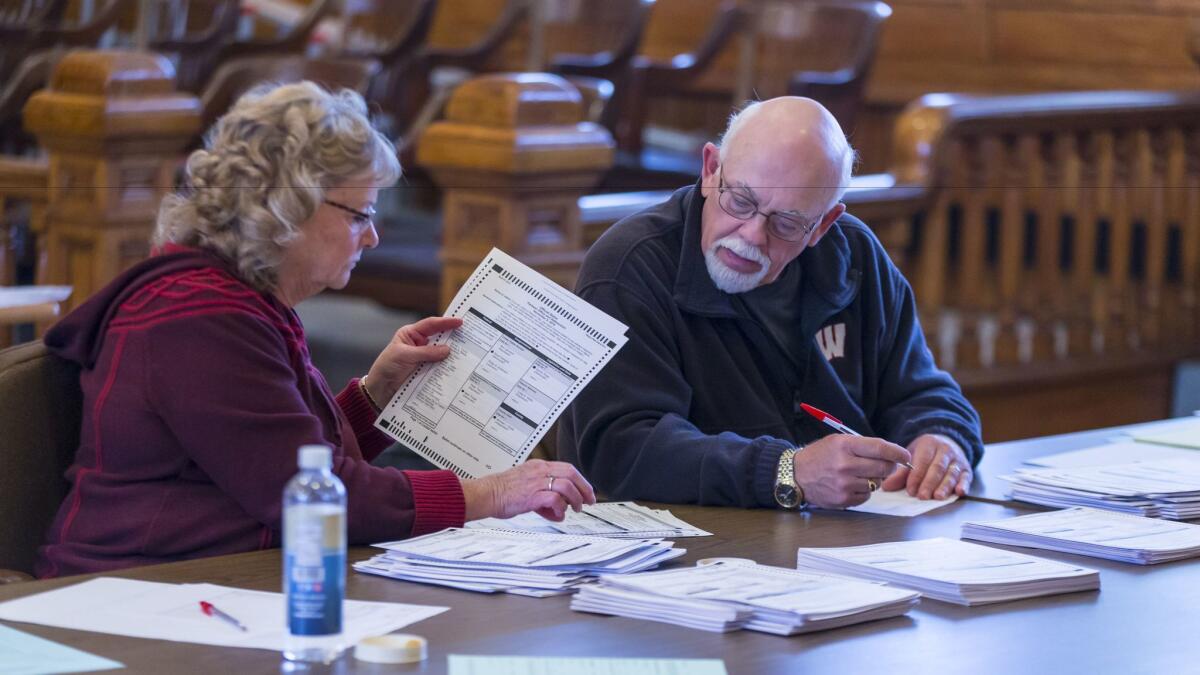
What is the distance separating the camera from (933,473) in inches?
101

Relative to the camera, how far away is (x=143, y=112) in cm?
403

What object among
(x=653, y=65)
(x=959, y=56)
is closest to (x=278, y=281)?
(x=653, y=65)

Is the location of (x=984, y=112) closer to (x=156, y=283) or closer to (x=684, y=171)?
(x=684, y=171)

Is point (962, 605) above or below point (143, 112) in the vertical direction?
below

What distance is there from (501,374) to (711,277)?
54 centimetres

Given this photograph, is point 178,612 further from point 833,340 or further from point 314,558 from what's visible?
point 833,340

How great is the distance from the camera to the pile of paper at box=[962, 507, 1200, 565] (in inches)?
84.6

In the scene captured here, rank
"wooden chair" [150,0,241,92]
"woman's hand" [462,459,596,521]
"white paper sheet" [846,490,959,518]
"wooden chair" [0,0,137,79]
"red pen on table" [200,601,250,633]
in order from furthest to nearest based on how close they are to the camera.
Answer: "wooden chair" [0,0,137,79]
"wooden chair" [150,0,241,92]
"white paper sheet" [846,490,959,518]
"woman's hand" [462,459,596,521]
"red pen on table" [200,601,250,633]

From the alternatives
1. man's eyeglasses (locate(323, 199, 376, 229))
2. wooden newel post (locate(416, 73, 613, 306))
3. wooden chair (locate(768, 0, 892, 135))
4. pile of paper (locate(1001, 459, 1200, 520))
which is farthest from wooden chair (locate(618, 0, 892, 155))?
man's eyeglasses (locate(323, 199, 376, 229))

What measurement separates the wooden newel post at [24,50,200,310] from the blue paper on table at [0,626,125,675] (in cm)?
248

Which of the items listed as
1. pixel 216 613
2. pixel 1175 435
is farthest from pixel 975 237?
pixel 216 613

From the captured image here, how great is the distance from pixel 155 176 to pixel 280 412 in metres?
2.36

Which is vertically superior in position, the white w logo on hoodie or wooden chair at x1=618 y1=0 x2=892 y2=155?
wooden chair at x1=618 y1=0 x2=892 y2=155

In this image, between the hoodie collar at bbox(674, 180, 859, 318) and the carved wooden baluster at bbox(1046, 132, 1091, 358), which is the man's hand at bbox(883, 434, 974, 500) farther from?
the carved wooden baluster at bbox(1046, 132, 1091, 358)
